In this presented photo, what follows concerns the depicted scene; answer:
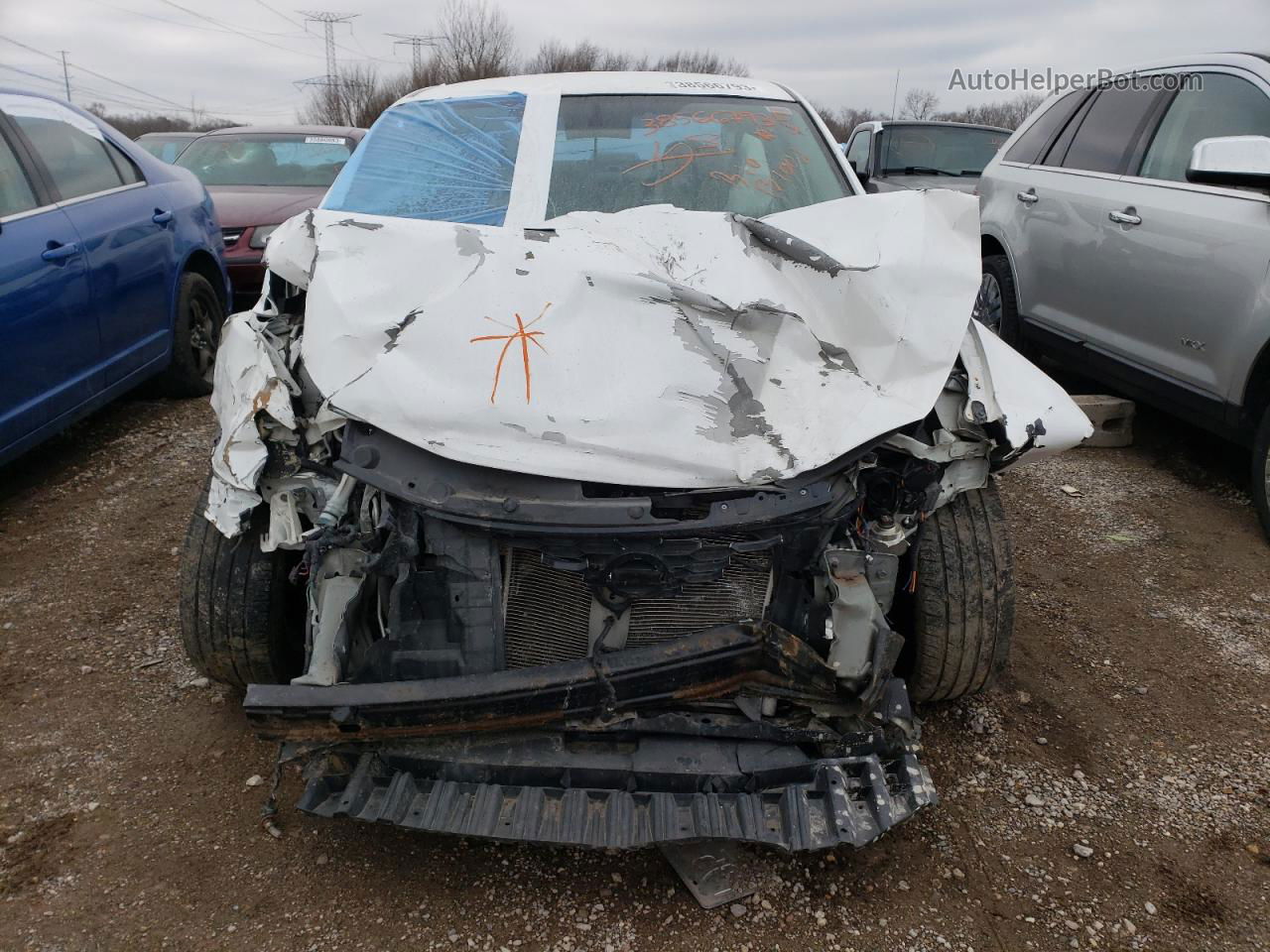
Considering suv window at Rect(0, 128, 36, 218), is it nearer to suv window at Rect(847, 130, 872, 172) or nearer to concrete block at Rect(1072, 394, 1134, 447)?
concrete block at Rect(1072, 394, 1134, 447)

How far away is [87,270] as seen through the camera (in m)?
4.06

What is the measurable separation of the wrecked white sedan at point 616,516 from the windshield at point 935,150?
21.2 feet

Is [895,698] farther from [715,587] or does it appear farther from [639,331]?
[639,331]

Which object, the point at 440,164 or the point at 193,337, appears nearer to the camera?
the point at 440,164

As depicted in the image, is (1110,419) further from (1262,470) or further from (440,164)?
(440,164)

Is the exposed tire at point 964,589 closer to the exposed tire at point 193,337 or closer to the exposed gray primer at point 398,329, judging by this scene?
the exposed gray primer at point 398,329

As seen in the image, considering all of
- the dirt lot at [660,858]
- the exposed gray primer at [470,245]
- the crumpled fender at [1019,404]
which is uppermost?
the exposed gray primer at [470,245]

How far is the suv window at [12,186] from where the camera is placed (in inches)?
149

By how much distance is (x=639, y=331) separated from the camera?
217 cm

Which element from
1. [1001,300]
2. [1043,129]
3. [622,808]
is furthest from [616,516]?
[1043,129]

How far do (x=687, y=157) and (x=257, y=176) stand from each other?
18.7 feet

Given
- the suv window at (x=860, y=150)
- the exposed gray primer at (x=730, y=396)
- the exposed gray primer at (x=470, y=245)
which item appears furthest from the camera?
the suv window at (x=860, y=150)

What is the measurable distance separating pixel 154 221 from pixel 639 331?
3.68 meters

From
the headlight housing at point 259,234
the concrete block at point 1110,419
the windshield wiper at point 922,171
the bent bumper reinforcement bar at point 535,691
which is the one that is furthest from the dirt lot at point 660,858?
the windshield wiper at point 922,171
